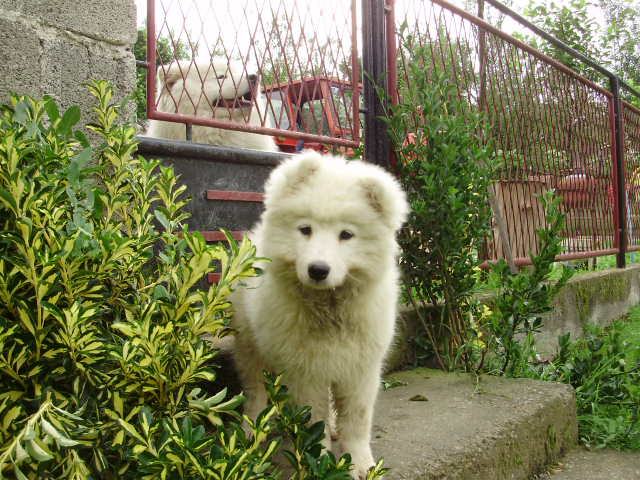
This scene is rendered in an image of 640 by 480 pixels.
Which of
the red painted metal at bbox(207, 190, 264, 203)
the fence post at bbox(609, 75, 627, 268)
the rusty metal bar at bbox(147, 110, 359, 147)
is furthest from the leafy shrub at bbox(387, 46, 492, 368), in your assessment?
the fence post at bbox(609, 75, 627, 268)

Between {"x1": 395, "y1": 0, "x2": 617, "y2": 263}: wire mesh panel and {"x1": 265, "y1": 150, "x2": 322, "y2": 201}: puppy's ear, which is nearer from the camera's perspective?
{"x1": 265, "y1": 150, "x2": 322, "y2": 201}: puppy's ear

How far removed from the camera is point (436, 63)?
14.1 ft

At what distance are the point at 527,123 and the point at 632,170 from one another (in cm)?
366

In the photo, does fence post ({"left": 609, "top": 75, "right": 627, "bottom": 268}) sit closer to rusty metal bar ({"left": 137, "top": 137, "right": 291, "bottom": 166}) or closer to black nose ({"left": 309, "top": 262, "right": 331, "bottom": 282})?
rusty metal bar ({"left": 137, "top": 137, "right": 291, "bottom": 166})

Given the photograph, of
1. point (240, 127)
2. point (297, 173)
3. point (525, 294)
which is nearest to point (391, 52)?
point (240, 127)

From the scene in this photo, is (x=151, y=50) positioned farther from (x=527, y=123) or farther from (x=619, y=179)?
(x=619, y=179)

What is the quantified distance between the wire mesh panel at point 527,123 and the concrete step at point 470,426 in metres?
0.98

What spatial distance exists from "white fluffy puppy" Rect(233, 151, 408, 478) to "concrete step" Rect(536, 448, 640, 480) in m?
1.21

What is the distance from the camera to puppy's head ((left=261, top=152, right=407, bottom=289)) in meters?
2.18

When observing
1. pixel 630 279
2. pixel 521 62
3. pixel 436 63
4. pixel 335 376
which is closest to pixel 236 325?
pixel 335 376

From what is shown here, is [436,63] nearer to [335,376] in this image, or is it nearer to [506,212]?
[506,212]

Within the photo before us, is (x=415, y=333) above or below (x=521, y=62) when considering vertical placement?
below

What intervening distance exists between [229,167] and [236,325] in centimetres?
110

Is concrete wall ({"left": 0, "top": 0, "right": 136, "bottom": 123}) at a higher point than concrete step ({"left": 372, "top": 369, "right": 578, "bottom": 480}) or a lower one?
higher
